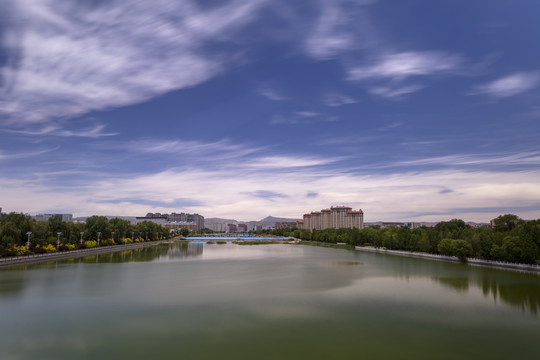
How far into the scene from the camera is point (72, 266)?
30547 millimetres

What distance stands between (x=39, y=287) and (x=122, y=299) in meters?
6.35

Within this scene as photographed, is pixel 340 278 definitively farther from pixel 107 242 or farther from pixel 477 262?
pixel 107 242

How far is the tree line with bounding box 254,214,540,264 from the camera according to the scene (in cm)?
3003

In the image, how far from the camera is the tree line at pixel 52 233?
35875 mm

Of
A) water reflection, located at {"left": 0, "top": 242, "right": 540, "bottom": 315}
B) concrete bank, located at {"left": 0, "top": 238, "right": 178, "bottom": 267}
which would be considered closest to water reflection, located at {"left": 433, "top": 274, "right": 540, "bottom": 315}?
water reflection, located at {"left": 0, "top": 242, "right": 540, "bottom": 315}

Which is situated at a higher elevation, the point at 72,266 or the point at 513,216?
the point at 513,216

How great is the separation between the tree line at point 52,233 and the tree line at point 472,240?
145 feet

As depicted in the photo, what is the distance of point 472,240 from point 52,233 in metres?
52.2

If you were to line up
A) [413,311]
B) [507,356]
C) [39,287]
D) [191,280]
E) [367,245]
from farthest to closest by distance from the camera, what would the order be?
[367,245] < [191,280] < [39,287] < [413,311] < [507,356]

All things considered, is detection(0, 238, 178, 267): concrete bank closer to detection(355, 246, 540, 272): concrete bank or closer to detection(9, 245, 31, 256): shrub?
detection(9, 245, 31, 256): shrub

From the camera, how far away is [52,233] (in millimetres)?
46094

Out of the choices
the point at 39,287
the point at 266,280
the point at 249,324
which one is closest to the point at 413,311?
the point at 249,324

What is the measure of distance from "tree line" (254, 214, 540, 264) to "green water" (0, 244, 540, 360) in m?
5.86

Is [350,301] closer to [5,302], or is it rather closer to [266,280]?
[266,280]
